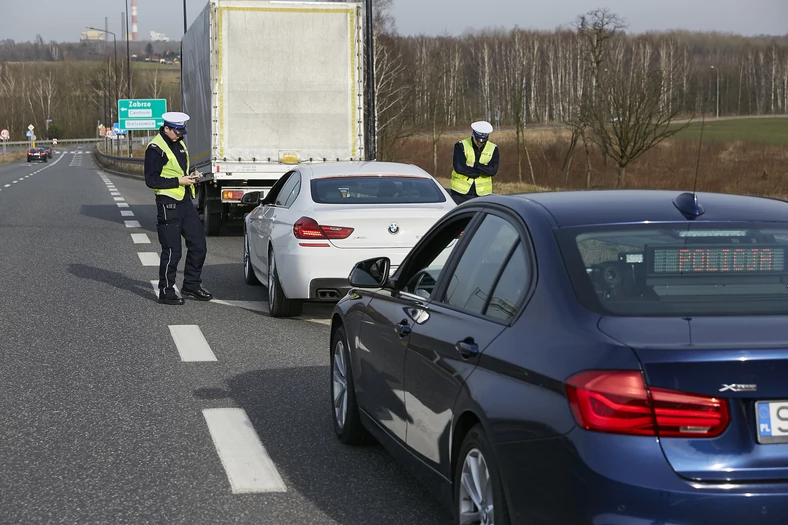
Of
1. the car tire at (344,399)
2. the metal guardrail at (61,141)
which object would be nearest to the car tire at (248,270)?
the car tire at (344,399)

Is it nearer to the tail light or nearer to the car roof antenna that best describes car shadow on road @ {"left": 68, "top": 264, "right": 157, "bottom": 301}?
the car roof antenna

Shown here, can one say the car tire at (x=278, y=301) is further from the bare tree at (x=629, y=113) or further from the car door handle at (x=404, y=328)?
the bare tree at (x=629, y=113)

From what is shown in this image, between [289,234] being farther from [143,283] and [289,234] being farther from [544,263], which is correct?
[544,263]

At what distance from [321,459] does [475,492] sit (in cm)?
192

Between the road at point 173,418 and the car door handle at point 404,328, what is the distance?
724mm

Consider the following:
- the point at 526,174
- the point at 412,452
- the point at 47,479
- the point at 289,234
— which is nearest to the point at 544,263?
the point at 412,452

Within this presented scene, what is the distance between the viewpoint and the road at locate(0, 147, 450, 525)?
4.84 m

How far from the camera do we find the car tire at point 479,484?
3553 millimetres

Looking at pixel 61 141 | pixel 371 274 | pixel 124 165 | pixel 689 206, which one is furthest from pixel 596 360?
pixel 61 141

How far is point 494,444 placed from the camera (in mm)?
3533

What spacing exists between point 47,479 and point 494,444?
8.20ft

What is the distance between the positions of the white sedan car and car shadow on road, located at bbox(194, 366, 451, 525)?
2241mm

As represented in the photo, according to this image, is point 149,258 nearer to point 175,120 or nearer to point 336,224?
point 175,120

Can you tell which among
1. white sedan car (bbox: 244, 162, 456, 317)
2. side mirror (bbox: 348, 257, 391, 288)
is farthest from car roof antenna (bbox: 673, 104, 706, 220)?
white sedan car (bbox: 244, 162, 456, 317)
